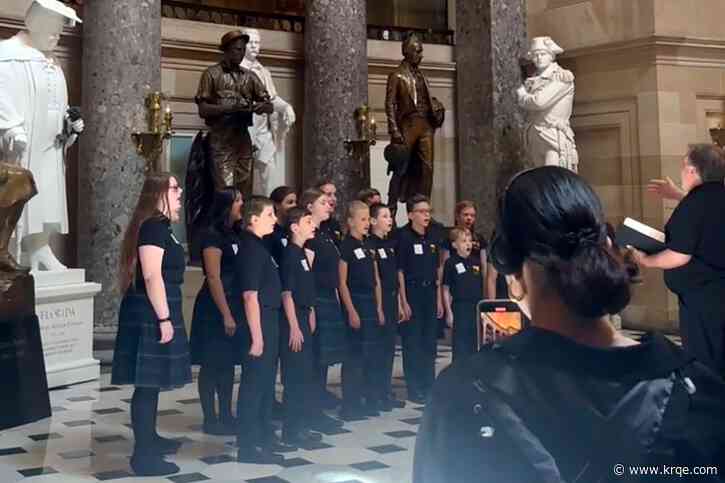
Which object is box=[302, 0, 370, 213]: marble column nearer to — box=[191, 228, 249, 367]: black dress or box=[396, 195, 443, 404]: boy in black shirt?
box=[396, 195, 443, 404]: boy in black shirt

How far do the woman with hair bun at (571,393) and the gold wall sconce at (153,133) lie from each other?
283 inches

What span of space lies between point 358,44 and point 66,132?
4.36 metres

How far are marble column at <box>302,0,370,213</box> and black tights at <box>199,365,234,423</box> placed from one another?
4.82m

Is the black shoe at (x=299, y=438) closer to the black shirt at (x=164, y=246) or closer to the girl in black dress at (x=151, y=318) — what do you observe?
the girl in black dress at (x=151, y=318)

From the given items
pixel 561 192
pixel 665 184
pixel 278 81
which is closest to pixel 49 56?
pixel 278 81

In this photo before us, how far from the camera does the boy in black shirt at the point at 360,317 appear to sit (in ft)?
20.1

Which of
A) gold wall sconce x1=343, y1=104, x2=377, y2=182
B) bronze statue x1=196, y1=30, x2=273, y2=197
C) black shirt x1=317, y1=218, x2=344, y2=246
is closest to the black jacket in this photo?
black shirt x1=317, y1=218, x2=344, y2=246

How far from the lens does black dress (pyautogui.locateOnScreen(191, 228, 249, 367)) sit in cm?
542

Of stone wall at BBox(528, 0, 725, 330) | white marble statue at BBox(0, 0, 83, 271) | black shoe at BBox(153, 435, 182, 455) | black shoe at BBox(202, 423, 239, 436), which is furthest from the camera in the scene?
stone wall at BBox(528, 0, 725, 330)

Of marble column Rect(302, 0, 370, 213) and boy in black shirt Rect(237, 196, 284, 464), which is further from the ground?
marble column Rect(302, 0, 370, 213)

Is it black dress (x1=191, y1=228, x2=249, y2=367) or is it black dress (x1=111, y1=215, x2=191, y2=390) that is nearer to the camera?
black dress (x1=111, y1=215, x2=191, y2=390)

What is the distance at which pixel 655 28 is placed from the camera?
10805mm

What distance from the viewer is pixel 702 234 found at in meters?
3.86

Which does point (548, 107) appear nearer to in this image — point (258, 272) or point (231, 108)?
point (231, 108)
